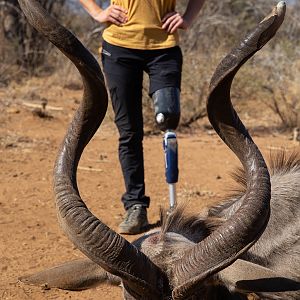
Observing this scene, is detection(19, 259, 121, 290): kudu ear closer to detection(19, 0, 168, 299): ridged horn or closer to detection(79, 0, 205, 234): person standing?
detection(19, 0, 168, 299): ridged horn

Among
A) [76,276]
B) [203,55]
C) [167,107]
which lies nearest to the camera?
[76,276]

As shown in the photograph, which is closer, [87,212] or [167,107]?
[87,212]

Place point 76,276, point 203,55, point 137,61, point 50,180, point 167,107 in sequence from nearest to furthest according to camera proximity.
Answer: point 76,276
point 167,107
point 137,61
point 50,180
point 203,55

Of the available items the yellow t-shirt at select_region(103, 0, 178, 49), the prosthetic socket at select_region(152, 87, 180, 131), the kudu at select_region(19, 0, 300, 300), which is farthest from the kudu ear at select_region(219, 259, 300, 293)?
the yellow t-shirt at select_region(103, 0, 178, 49)

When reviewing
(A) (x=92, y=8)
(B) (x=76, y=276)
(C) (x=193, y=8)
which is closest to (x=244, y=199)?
(B) (x=76, y=276)

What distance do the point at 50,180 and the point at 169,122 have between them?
3166mm

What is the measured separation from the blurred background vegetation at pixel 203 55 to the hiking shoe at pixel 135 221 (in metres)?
6.25

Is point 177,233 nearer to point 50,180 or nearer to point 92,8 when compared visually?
point 92,8

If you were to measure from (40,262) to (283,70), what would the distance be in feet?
35.4

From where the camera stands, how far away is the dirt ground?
6.03 m

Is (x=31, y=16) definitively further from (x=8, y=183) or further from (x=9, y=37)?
(x=9, y=37)

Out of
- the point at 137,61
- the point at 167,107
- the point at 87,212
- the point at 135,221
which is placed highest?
the point at 137,61

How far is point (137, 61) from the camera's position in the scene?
6324 mm

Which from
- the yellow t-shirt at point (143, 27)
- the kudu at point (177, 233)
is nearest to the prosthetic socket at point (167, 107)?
the yellow t-shirt at point (143, 27)
